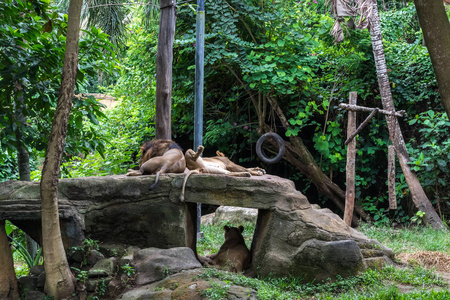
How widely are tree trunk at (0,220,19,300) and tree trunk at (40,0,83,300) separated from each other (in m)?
0.67

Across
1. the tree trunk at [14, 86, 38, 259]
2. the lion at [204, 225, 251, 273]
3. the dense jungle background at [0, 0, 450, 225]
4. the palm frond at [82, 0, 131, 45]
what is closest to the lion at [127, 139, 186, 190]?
the lion at [204, 225, 251, 273]

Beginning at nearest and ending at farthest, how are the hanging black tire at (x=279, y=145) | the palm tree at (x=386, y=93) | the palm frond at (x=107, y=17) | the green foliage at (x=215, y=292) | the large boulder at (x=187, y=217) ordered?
the green foliage at (x=215, y=292)
the large boulder at (x=187, y=217)
the hanging black tire at (x=279, y=145)
the palm tree at (x=386, y=93)
the palm frond at (x=107, y=17)

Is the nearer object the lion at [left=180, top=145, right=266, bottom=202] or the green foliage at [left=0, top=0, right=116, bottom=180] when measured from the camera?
the green foliage at [left=0, top=0, right=116, bottom=180]

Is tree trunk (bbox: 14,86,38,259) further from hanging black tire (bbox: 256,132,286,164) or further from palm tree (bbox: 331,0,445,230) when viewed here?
palm tree (bbox: 331,0,445,230)

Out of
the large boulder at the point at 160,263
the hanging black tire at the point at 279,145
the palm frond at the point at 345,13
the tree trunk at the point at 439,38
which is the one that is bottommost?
the large boulder at the point at 160,263

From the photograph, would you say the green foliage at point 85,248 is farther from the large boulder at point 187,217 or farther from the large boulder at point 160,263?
the large boulder at point 160,263

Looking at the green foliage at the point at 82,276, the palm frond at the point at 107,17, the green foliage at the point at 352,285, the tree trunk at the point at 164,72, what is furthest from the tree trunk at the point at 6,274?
the palm frond at the point at 107,17

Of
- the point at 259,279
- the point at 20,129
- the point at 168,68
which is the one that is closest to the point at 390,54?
the point at 168,68

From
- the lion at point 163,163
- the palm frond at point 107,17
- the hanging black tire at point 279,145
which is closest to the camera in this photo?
the lion at point 163,163

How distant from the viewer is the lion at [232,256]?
20.8 ft

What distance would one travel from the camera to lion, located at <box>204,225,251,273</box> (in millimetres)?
6344

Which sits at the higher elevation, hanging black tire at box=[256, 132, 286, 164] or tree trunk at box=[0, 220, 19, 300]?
hanging black tire at box=[256, 132, 286, 164]

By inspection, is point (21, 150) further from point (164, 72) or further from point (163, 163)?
point (164, 72)

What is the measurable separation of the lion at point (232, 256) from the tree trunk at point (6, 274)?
2495 mm
